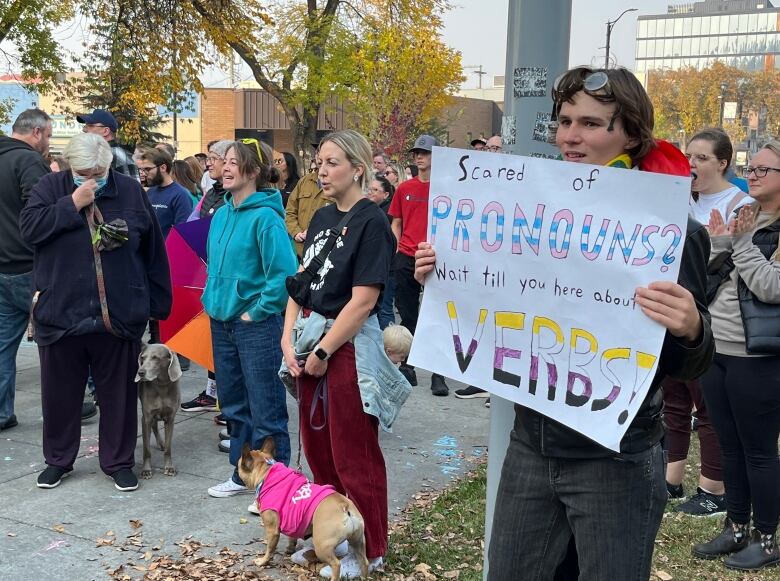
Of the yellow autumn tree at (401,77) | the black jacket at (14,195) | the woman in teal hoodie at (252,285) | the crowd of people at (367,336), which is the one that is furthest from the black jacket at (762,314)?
the yellow autumn tree at (401,77)

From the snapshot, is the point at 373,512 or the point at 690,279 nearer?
the point at 690,279

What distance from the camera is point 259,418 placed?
5059 mm

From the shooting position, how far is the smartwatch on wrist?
4070mm

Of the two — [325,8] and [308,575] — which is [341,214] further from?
[325,8]

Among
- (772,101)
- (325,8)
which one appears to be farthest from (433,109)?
(772,101)

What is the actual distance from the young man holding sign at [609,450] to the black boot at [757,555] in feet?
8.10

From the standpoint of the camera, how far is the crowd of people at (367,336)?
7.65 feet

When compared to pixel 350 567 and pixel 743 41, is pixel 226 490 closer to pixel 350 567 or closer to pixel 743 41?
pixel 350 567

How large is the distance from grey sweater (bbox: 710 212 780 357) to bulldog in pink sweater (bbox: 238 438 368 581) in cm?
210

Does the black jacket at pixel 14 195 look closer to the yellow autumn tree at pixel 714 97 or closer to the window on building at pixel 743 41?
the yellow autumn tree at pixel 714 97

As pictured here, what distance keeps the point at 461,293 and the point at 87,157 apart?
3.26 meters

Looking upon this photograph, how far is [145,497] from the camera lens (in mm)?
5273

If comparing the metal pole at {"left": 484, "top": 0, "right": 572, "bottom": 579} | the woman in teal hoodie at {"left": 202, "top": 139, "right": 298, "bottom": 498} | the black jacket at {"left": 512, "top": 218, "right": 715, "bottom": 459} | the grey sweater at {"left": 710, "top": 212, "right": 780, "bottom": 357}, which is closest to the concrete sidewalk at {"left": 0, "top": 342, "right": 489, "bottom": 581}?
the woman in teal hoodie at {"left": 202, "top": 139, "right": 298, "bottom": 498}

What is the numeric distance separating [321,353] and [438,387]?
4195mm
